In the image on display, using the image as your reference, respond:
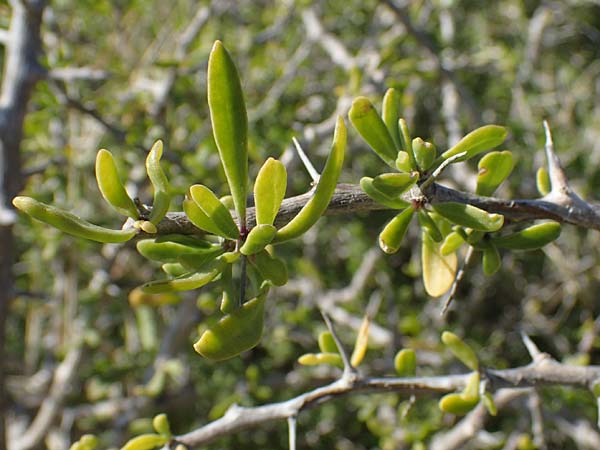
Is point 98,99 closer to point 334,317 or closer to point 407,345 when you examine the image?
point 334,317

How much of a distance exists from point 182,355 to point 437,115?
150 cm

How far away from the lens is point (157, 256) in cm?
51

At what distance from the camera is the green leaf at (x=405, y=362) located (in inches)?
31.7

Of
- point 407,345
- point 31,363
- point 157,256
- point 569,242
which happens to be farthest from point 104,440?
point 569,242

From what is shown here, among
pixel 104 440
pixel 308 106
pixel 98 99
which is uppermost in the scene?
pixel 98 99

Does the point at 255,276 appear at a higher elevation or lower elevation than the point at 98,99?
lower

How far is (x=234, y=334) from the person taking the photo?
1.58 ft

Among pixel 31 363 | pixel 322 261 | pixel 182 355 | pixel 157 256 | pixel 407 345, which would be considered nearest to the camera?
pixel 157 256

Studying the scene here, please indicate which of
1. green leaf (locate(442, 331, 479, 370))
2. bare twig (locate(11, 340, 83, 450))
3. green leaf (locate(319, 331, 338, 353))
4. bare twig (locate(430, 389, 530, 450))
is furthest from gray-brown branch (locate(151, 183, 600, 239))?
bare twig (locate(11, 340, 83, 450))

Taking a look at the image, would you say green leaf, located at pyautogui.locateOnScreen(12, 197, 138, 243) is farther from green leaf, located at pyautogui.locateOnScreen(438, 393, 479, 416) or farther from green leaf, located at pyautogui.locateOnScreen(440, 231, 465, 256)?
green leaf, located at pyautogui.locateOnScreen(438, 393, 479, 416)

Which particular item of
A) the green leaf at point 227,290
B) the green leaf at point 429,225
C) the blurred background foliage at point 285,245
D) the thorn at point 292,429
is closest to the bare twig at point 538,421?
the blurred background foliage at point 285,245

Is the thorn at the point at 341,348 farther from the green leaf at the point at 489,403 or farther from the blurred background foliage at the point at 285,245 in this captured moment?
the blurred background foliage at the point at 285,245

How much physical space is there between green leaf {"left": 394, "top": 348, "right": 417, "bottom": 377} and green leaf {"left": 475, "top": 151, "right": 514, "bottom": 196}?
263 millimetres

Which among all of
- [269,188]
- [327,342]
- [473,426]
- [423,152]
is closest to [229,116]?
[269,188]
